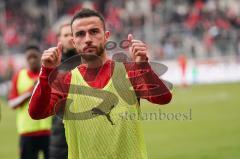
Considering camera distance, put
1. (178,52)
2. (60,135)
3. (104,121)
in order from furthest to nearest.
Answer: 1. (178,52)
2. (60,135)
3. (104,121)

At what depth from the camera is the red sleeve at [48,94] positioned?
4.69 m

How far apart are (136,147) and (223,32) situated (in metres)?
29.7

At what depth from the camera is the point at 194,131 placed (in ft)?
53.4

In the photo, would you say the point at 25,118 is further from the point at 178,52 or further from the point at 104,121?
the point at 178,52

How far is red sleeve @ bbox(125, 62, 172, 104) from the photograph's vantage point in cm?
475

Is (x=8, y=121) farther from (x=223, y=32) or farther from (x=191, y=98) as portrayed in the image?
(x=223, y=32)

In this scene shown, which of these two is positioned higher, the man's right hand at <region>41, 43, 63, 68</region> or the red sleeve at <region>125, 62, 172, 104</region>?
the man's right hand at <region>41, 43, 63, 68</region>

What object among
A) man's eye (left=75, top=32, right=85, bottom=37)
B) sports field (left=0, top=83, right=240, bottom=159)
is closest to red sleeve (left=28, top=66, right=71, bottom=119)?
man's eye (left=75, top=32, right=85, bottom=37)

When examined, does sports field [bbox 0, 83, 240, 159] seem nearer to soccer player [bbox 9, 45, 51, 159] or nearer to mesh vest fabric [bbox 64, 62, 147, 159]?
soccer player [bbox 9, 45, 51, 159]

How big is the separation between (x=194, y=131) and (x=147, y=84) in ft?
38.1

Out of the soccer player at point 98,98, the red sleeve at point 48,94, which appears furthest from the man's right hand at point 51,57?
the soccer player at point 98,98

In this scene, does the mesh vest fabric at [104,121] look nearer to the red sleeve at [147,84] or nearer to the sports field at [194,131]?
the red sleeve at [147,84]

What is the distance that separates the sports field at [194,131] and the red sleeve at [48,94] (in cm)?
380

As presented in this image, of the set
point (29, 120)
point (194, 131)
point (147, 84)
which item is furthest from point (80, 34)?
point (194, 131)
